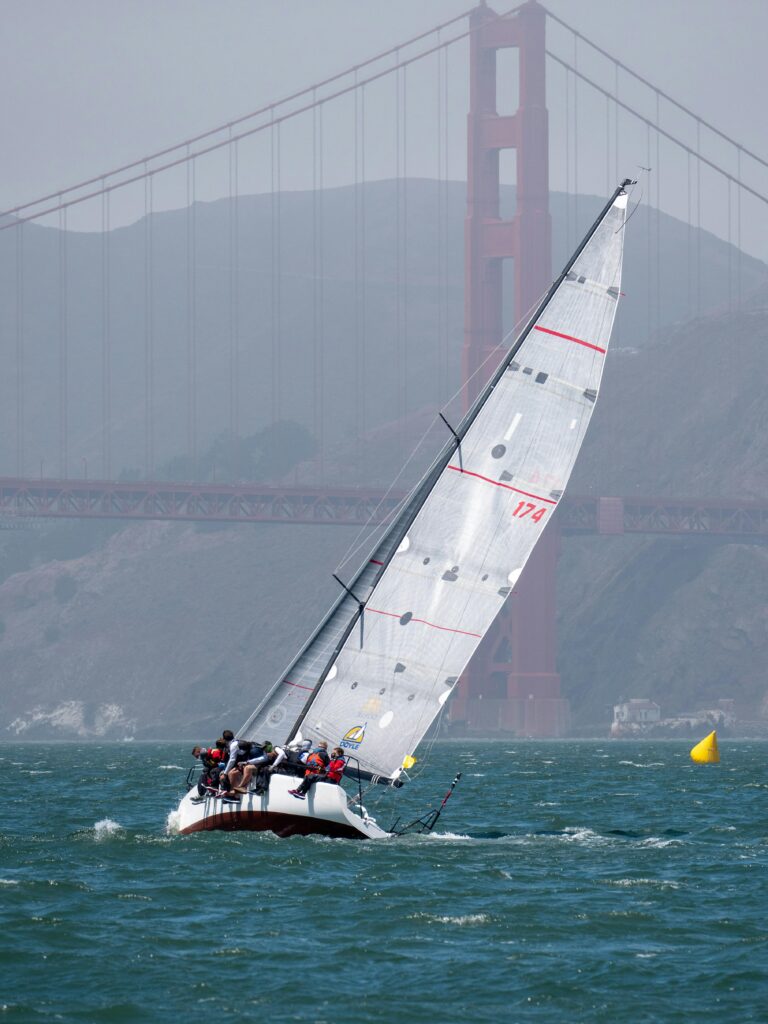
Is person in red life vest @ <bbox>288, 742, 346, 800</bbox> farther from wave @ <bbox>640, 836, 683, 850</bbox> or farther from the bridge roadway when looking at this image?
the bridge roadway

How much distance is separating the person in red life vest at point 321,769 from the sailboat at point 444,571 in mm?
208

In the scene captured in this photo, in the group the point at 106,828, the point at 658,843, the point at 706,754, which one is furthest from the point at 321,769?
the point at 706,754

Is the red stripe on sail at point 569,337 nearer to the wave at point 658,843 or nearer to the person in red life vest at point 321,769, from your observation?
the person in red life vest at point 321,769

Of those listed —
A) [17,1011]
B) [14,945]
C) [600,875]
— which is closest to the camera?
[17,1011]

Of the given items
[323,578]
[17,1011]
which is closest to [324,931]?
[17,1011]

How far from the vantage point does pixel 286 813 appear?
21469 millimetres

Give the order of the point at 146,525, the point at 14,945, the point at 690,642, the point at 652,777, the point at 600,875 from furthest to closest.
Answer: the point at 146,525
the point at 690,642
the point at 652,777
the point at 600,875
the point at 14,945

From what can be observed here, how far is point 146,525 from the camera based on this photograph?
145 meters

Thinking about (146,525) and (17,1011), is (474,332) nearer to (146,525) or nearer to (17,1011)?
(146,525)

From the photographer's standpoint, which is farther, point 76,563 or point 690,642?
point 76,563

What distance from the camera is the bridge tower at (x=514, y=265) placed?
95.7 m

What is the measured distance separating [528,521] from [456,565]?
989mm

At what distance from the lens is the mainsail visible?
21531 mm

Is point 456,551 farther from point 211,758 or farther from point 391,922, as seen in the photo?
point 391,922
